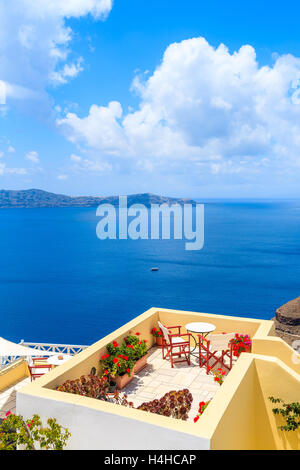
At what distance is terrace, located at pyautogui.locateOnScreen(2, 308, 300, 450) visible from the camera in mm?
3631

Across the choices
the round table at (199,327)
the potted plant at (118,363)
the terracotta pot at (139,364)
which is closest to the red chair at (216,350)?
the round table at (199,327)

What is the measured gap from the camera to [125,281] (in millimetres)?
62781

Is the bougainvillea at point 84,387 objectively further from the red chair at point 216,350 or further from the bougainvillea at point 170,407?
the red chair at point 216,350

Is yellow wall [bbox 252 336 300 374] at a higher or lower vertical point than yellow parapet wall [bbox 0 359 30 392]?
higher

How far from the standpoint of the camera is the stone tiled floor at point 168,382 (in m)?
5.73

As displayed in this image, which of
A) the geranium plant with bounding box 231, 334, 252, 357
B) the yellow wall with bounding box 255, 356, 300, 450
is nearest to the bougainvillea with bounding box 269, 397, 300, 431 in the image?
the yellow wall with bounding box 255, 356, 300, 450

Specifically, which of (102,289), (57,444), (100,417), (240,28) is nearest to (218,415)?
(100,417)

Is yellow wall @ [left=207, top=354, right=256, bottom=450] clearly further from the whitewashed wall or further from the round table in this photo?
the round table

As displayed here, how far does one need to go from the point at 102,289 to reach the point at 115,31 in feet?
129

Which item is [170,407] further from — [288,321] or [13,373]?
[288,321]

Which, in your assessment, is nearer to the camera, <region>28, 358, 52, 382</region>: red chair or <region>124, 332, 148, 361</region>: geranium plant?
<region>124, 332, 148, 361</region>: geranium plant

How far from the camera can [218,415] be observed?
3.71m

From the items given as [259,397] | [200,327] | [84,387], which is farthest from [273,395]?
[84,387]

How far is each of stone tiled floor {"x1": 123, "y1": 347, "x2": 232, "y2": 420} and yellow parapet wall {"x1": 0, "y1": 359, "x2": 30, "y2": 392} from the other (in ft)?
13.7
